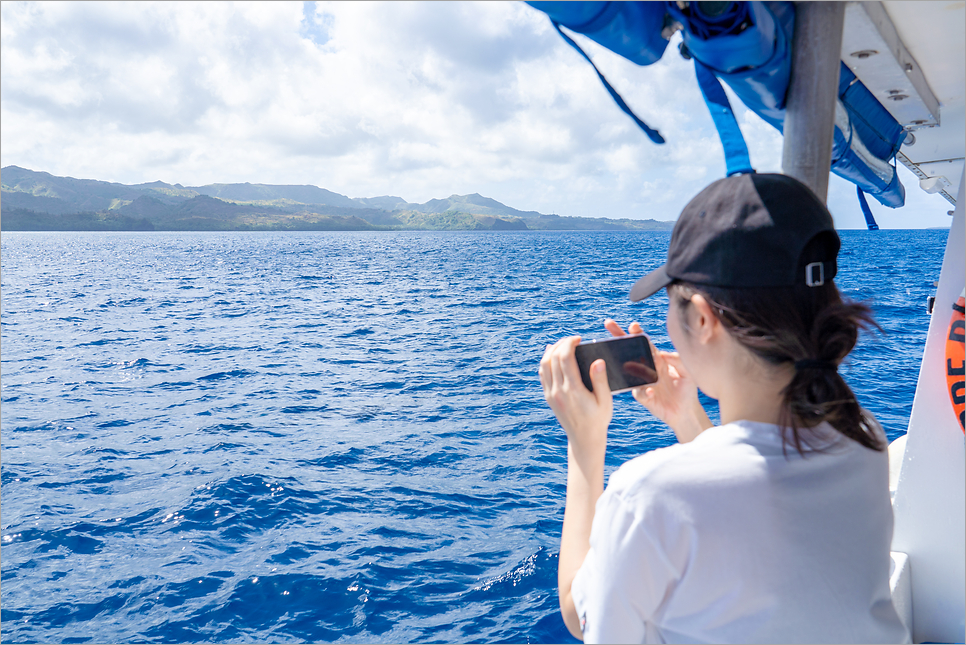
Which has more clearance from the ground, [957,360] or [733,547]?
[957,360]

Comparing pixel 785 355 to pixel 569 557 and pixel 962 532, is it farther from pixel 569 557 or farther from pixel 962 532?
pixel 962 532

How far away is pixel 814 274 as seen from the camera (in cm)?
102

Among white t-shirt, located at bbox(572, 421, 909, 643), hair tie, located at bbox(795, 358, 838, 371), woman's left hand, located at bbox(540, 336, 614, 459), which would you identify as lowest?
white t-shirt, located at bbox(572, 421, 909, 643)

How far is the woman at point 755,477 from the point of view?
0.93 m

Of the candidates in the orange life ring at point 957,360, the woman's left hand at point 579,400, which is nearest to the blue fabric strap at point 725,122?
the woman's left hand at point 579,400

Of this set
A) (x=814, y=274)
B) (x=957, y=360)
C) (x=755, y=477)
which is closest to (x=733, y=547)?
(x=755, y=477)

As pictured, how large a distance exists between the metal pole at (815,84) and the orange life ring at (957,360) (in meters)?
0.64

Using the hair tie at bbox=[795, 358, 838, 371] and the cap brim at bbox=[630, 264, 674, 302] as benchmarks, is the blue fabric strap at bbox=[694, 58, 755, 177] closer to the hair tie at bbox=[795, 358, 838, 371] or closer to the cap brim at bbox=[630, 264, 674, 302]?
the cap brim at bbox=[630, 264, 674, 302]

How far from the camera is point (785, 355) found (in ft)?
3.33

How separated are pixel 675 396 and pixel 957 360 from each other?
1353 millimetres

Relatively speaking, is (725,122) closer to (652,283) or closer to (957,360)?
(652,283)

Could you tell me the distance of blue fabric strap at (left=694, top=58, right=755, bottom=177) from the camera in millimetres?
Answer: 1607

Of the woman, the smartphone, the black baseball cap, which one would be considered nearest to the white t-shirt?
the woman

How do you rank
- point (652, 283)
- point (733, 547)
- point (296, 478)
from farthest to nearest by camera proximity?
point (296, 478)
point (652, 283)
point (733, 547)
